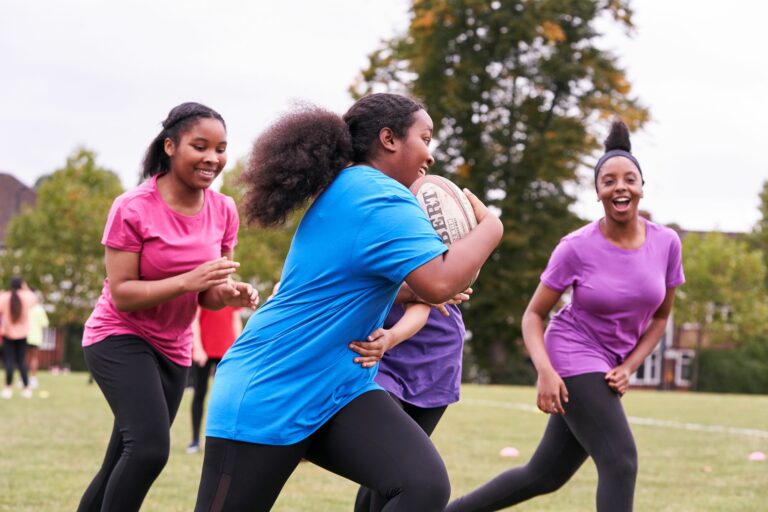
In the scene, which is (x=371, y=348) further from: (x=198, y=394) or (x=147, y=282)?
(x=198, y=394)

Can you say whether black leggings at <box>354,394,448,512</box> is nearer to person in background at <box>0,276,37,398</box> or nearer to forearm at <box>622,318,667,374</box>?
forearm at <box>622,318,667,374</box>

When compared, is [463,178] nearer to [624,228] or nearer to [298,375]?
[624,228]

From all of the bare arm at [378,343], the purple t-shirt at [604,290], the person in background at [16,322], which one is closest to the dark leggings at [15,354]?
the person in background at [16,322]

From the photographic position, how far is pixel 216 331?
1188 cm

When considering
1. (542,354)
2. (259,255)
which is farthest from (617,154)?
(259,255)

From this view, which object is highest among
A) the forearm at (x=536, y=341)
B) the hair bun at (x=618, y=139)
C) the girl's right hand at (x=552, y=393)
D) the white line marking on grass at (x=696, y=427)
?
the hair bun at (x=618, y=139)

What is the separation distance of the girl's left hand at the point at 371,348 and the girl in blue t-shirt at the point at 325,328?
25 mm

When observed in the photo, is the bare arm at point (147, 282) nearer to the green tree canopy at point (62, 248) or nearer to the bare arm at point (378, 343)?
the bare arm at point (378, 343)

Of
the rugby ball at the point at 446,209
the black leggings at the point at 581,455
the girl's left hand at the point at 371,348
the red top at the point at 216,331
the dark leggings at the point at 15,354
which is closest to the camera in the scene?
the girl's left hand at the point at 371,348

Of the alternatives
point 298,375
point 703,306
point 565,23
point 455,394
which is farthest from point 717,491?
point 703,306

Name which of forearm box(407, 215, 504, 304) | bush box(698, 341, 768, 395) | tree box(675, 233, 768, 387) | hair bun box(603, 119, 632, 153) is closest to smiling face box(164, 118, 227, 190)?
forearm box(407, 215, 504, 304)

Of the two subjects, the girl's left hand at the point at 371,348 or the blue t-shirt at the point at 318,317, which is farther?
the girl's left hand at the point at 371,348

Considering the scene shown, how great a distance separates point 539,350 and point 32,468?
539 centimetres

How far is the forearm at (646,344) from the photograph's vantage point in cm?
588
